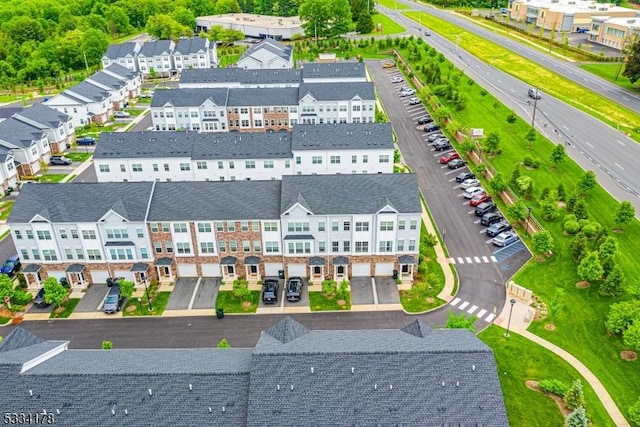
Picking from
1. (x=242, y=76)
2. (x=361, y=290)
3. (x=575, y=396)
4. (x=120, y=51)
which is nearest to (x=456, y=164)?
(x=361, y=290)

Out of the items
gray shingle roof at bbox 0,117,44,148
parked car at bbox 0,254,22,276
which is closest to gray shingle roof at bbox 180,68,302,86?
gray shingle roof at bbox 0,117,44,148

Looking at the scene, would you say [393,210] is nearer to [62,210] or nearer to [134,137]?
[62,210]

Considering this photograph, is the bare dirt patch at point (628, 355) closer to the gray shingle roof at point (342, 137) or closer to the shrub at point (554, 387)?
the shrub at point (554, 387)

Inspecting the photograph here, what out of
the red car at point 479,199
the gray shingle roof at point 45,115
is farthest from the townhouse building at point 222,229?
the gray shingle roof at point 45,115

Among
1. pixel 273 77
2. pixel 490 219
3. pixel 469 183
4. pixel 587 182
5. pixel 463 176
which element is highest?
pixel 273 77

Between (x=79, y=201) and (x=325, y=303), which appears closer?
(x=325, y=303)

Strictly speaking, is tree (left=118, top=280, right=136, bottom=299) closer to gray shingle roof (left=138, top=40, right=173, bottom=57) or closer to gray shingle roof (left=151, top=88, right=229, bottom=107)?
gray shingle roof (left=151, top=88, right=229, bottom=107)

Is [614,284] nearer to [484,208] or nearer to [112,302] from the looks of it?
[484,208]
